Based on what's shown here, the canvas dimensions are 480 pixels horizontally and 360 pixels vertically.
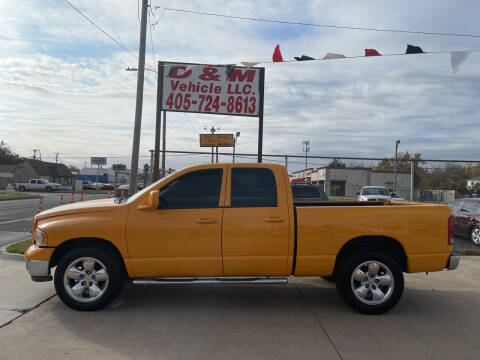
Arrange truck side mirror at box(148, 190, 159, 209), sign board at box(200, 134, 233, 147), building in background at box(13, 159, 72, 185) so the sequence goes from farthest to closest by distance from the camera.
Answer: building in background at box(13, 159, 72, 185), sign board at box(200, 134, 233, 147), truck side mirror at box(148, 190, 159, 209)

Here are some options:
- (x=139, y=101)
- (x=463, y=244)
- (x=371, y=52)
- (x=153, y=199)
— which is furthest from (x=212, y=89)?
(x=463, y=244)

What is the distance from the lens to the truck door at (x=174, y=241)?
4957 mm

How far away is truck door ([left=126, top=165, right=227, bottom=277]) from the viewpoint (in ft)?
16.3

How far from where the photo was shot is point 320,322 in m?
4.78

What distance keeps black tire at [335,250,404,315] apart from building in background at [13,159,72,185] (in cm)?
7228

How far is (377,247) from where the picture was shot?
5.40 meters

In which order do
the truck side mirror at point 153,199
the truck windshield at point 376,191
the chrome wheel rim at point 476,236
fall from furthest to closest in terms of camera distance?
the truck windshield at point 376,191 < the chrome wheel rim at point 476,236 < the truck side mirror at point 153,199

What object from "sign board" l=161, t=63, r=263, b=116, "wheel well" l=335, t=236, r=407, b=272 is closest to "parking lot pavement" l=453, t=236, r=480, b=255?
"wheel well" l=335, t=236, r=407, b=272

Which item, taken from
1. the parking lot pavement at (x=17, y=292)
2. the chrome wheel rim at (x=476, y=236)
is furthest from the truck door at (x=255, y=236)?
the chrome wheel rim at (x=476, y=236)

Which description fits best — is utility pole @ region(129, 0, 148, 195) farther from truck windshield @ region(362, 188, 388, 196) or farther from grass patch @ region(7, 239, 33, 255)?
truck windshield @ region(362, 188, 388, 196)

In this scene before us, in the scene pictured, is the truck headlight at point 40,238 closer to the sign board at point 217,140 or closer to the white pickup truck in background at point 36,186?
the sign board at point 217,140

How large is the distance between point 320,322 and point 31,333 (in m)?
3.20

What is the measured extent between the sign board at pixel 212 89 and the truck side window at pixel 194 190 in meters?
5.84

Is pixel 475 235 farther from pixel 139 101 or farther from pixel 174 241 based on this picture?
pixel 139 101
